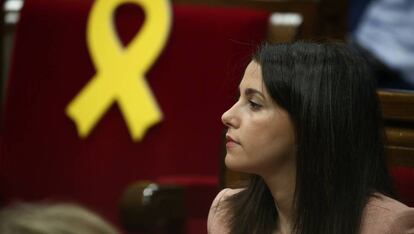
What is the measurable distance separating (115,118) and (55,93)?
17 centimetres

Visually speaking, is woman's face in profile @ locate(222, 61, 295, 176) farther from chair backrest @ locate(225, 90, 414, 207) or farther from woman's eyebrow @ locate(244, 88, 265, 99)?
chair backrest @ locate(225, 90, 414, 207)

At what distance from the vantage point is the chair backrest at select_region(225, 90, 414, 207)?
4.05 ft

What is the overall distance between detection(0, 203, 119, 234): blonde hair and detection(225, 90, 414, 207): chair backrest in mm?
641

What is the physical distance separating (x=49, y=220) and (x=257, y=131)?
0.50 m

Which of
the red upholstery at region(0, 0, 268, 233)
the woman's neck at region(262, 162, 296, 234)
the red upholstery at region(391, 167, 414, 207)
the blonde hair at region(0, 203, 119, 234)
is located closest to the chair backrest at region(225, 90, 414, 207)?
the red upholstery at region(391, 167, 414, 207)

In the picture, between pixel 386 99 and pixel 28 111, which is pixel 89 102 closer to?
pixel 28 111

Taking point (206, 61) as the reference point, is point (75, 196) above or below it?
below

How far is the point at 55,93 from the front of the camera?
2195 millimetres

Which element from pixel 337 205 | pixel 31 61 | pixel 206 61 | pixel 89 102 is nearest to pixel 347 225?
pixel 337 205

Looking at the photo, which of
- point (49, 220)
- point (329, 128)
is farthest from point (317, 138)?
point (49, 220)

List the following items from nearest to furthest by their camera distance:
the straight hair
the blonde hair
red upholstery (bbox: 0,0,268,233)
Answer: the blonde hair → the straight hair → red upholstery (bbox: 0,0,268,233)

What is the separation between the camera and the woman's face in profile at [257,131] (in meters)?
1.05

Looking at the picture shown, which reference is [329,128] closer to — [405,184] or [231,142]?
[231,142]

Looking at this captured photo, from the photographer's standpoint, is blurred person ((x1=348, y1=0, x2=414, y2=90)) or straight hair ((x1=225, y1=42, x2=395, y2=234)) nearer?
straight hair ((x1=225, y1=42, x2=395, y2=234))
